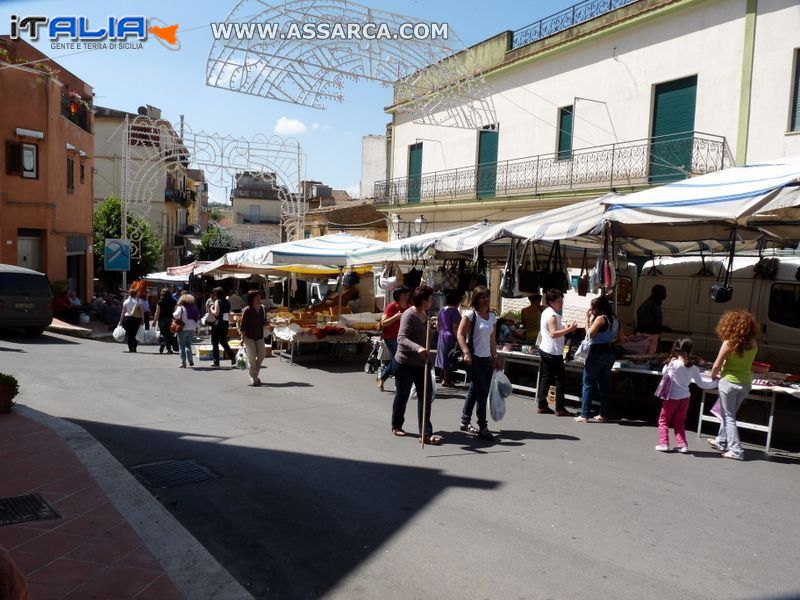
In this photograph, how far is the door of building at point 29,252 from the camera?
23234 millimetres

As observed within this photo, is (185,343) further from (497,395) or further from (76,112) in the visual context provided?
(76,112)

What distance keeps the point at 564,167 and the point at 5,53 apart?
18522mm

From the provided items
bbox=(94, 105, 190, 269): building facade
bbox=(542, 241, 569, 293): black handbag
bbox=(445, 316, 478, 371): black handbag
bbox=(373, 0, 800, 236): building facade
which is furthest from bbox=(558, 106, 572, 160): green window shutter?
bbox=(94, 105, 190, 269): building facade

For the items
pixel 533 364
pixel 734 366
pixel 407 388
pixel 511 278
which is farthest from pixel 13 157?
pixel 734 366

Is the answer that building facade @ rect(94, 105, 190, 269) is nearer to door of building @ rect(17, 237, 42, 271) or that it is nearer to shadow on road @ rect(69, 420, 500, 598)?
door of building @ rect(17, 237, 42, 271)

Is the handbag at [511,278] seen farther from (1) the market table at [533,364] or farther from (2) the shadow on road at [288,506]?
(2) the shadow on road at [288,506]

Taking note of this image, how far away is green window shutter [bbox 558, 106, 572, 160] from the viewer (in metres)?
19.3

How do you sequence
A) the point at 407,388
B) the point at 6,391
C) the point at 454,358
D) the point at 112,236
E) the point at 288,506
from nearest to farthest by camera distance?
1. the point at 288,506
2. the point at 407,388
3. the point at 6,391
4. the point at 454,358
5. the point at 112,236

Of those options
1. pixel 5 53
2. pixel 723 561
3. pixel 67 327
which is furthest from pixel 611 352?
pixel 5 53

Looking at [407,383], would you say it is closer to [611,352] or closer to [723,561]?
[611,352]

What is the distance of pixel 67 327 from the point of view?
19.6 metres

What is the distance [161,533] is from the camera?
465 centimetres

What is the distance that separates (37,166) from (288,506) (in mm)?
22374

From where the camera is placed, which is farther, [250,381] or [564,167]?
[564,167]
